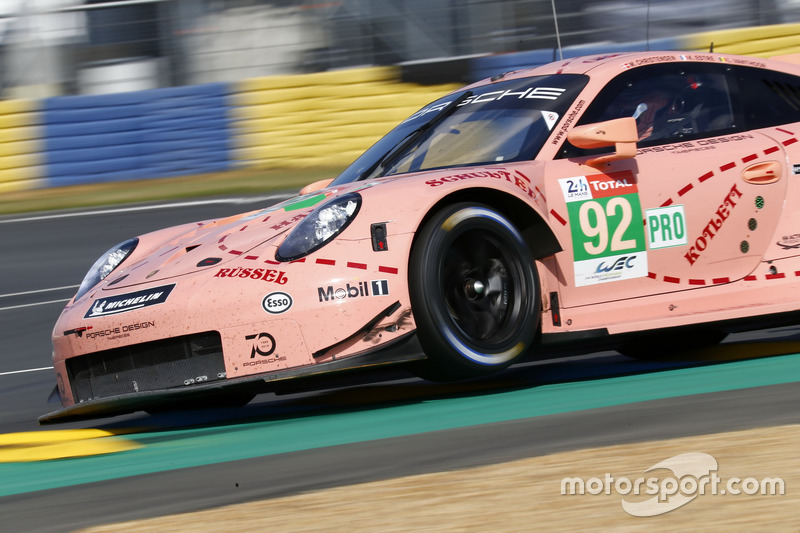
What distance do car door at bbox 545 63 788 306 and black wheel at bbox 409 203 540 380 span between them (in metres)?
0.28

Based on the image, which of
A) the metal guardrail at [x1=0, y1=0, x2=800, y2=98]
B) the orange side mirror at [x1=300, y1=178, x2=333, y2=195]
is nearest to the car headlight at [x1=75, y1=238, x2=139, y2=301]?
the orange side mirror at [x1=300, y1=178, x2=333, y2=195]

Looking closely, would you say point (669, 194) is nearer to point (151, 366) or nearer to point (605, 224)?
point (605, 224)

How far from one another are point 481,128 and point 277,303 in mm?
1440

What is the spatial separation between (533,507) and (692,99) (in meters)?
2.90

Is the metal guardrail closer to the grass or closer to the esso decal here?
the grass

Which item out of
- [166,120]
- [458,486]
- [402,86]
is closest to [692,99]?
[458,486]

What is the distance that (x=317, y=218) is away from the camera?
4.38 metres

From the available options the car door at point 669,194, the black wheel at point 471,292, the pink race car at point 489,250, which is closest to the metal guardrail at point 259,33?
the pink race car at point 489,250

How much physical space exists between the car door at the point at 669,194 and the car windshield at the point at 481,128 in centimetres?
17

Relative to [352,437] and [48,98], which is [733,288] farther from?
[48,98]

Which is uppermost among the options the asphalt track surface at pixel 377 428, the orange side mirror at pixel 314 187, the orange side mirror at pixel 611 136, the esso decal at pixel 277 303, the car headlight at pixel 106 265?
the orange side mirror at pixel 611 136

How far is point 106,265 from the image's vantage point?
530 centimetres

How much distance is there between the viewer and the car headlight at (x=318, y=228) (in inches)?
170

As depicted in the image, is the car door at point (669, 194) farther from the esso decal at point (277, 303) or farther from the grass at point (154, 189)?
the grass at point (154, 189)
